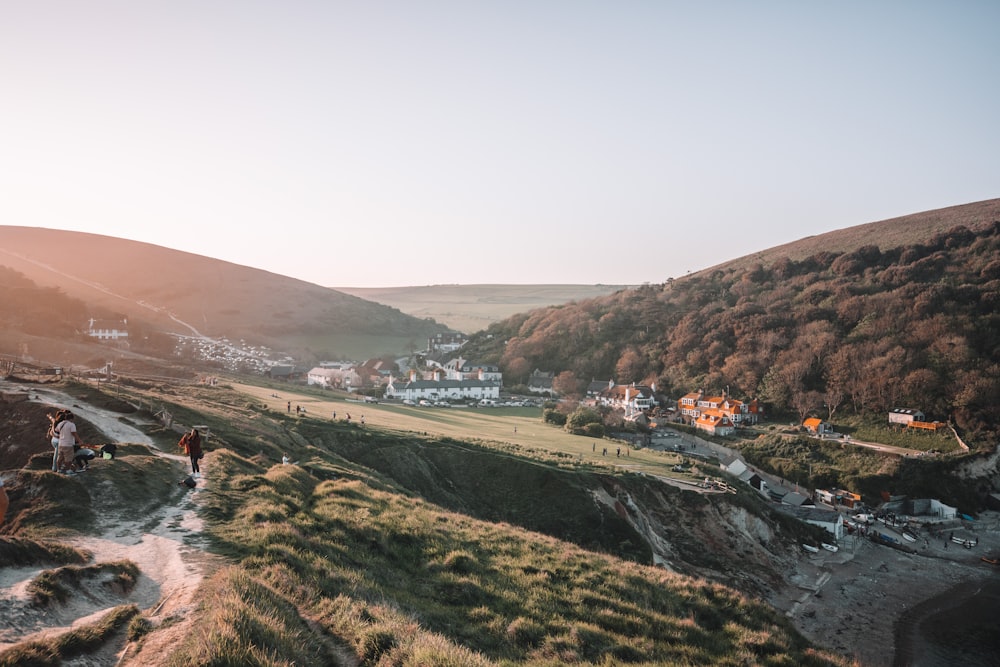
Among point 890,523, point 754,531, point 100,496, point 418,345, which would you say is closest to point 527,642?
point 100,496

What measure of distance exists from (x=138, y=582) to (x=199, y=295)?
532 feet

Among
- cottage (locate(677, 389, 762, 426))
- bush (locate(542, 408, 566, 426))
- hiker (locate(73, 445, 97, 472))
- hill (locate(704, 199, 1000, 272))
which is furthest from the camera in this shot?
hill (locate(704, 199, 1000, 272))

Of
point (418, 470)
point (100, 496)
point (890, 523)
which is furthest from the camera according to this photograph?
point (890, 523)

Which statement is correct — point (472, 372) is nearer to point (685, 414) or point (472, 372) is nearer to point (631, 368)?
point (631, 368)

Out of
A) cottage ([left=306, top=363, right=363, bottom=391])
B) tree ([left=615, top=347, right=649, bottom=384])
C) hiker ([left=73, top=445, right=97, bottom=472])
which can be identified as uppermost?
hiker ([left=73, top=445, right=97, bottom=472])

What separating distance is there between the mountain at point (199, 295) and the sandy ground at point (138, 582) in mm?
116114

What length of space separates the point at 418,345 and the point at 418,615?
6114 inches

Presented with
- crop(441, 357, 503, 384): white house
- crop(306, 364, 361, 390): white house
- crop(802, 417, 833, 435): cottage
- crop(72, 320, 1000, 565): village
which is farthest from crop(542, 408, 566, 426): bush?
crop(306, 364, 361, 390): white house

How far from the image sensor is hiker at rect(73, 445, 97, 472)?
1517cm

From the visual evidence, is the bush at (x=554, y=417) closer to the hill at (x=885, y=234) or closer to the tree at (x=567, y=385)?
the tree at (x=567, y=385)

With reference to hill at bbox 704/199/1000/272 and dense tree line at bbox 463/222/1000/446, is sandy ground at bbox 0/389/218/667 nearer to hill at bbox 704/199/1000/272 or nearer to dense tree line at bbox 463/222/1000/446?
dense tree line at bbox 463/222/1000/446

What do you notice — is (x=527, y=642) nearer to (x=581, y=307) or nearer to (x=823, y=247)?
(x=581, y=307)

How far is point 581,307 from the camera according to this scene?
427 ft

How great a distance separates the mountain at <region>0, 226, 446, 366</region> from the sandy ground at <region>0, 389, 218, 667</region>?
381 ft
